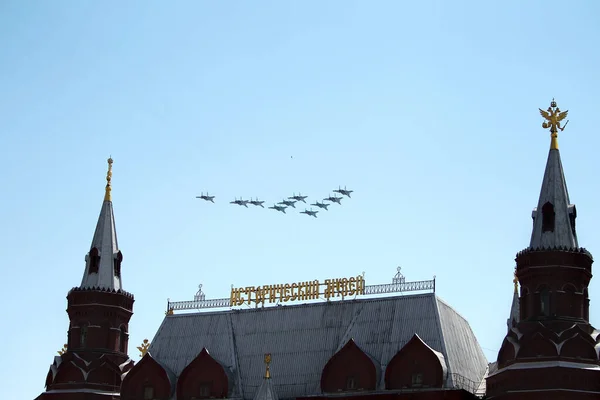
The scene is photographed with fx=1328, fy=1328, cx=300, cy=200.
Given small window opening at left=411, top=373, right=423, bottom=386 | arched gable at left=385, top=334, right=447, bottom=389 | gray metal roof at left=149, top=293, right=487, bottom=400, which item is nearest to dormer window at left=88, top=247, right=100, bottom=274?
gray metal roof at left=149, top=293, right=487, bottom=400

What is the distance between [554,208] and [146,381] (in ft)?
112

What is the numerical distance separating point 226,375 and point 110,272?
48.1ft

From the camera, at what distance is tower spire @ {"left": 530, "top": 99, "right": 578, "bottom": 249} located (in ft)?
311

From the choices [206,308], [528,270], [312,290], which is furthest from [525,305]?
[206,308]

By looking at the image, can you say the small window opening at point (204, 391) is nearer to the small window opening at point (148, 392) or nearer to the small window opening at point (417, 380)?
the small window opening at point (148, 392)

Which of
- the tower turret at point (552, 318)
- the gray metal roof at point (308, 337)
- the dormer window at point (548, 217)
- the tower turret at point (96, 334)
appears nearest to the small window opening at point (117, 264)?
the tower turret at point (96, 334)

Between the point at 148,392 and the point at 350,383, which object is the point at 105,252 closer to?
the point at 148,392

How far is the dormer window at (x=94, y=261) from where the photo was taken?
10931 centimetres

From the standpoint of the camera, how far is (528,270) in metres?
94.1

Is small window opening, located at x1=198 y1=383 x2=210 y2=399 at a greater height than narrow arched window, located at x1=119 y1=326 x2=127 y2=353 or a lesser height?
lesser

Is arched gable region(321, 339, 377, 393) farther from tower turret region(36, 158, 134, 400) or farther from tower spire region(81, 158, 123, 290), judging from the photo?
tower spire region(81, 158, 123, 290)

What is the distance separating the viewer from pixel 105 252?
362 feet

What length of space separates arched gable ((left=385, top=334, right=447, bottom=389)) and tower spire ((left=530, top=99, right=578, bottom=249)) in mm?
10646

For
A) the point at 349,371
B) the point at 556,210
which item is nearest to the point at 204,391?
the point at 349,371
